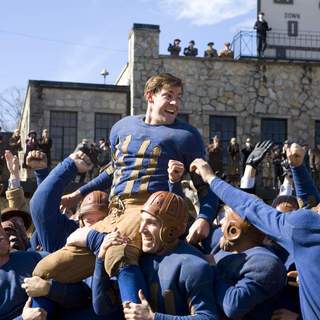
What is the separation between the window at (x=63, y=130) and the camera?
91.0 ft

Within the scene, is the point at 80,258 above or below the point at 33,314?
above

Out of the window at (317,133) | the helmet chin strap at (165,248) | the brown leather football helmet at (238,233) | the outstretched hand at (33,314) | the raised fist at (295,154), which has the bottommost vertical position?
the outstretched hand at (33,314)

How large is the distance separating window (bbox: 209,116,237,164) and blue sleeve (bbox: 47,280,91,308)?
24.2 meters

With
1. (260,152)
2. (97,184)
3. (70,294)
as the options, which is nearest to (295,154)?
(260,152)

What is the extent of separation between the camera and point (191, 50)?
93.5 ft

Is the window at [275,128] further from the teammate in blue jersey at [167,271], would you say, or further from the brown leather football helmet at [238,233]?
the teammate in blue jersey at [167,271]

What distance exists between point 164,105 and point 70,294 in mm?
1336

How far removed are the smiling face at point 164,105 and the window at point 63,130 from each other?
23.2 meters

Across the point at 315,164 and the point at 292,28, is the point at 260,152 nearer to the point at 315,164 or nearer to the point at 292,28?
the point at 315,164

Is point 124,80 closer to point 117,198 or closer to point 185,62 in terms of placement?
point 185,62

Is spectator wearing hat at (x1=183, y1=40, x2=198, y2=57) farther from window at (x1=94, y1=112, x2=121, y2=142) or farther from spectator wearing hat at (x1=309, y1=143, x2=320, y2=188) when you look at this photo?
spectator wearing hat at (x1=309, y1=143, x2=320, y2=188)

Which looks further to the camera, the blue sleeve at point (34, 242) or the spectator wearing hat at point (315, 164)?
the spectator wearing hat at point (315, 164)

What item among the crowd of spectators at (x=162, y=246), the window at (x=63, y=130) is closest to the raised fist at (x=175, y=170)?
the crowd of spectators at (x=162, y=246)

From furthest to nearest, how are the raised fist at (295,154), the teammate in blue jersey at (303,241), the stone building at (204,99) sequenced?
the stone building at (204,99)
the raised fist at (295,154)
the teammate in blue jersey at (303,241)
